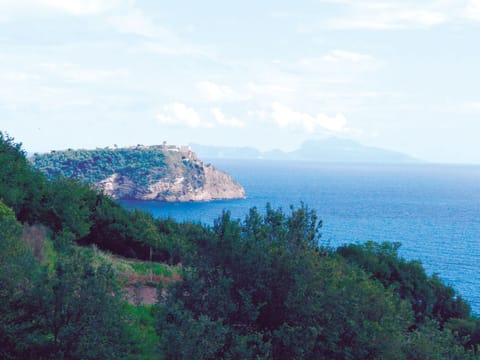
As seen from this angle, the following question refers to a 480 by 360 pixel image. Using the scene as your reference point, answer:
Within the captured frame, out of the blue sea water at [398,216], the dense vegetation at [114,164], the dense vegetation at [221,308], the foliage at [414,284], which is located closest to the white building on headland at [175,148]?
the dense vegetation at [114,164]

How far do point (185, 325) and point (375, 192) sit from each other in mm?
142080

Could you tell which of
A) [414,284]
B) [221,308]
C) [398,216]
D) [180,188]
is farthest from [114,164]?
[221,308]

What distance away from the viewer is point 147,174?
134 metres

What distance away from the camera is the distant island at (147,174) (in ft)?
423

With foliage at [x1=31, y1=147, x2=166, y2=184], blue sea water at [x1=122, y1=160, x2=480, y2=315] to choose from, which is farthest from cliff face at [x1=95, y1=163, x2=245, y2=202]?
blue sea water at [x1=122, y1=160, x2=480, y2=315]

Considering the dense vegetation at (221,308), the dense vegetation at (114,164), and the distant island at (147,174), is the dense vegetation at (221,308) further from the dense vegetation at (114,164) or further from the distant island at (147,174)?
the dense vegetation at (114,164)

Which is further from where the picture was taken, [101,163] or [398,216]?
[101,163]

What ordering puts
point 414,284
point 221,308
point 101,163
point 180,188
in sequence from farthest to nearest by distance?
point 101,163, point 180,188, point 414,284, point 221,308

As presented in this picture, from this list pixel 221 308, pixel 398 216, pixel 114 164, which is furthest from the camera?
pixel 114 164

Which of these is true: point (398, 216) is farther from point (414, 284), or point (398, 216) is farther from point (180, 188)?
point (414, 284)

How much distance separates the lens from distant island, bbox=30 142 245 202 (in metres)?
129

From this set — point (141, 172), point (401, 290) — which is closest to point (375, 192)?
point (141, 172)

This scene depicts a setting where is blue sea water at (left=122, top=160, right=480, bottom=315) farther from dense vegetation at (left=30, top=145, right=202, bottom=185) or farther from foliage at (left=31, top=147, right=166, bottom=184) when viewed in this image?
foliage at (left=31, top=147, right=166, bottom=184)

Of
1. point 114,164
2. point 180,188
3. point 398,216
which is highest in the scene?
point 114,164
